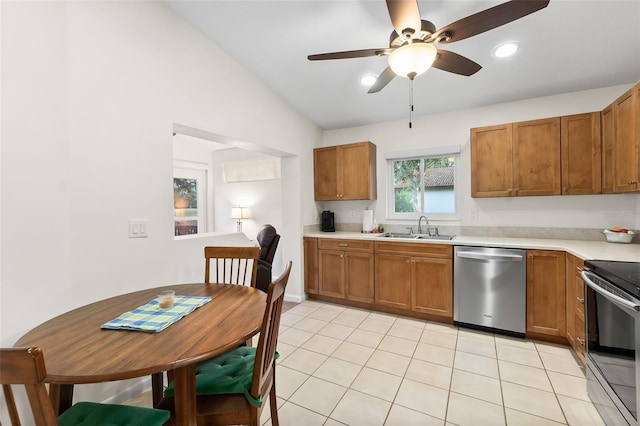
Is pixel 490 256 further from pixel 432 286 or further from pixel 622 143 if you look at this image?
pixel 622 143

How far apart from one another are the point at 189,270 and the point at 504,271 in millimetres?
3051

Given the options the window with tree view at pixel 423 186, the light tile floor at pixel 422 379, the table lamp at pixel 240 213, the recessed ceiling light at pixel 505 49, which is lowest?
the light tile floor at pixel 422 379

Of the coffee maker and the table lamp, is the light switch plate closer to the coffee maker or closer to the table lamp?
the coffee maker

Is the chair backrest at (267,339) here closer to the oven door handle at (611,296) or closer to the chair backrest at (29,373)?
the chair backrest at (29,373)

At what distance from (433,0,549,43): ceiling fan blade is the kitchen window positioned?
2049 mm

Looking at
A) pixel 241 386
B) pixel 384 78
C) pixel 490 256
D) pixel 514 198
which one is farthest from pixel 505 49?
pixel 241 386

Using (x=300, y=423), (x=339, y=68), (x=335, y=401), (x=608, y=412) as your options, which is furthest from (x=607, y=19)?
(x=300, y=423)

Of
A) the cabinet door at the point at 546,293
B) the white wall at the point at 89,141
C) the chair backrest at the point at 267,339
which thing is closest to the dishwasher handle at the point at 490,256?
the cabinet door at the point at 546,293

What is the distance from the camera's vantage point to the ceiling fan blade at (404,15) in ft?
4.52

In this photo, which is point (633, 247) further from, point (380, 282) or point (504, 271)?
point (380, 282)

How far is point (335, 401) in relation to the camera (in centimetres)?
183

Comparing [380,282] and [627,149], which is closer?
[627,149]

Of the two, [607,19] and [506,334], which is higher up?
[607,19]

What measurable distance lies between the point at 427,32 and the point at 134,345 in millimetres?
2110
